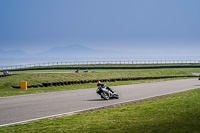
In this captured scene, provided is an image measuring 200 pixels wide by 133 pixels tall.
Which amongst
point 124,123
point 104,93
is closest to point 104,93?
point 104,93

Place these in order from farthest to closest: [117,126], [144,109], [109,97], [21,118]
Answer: [109,97], [144,109], [21,118], [117,126]

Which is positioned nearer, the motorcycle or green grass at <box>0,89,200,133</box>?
green grass at <box>0,89,200,133</box>

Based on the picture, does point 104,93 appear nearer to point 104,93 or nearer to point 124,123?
point 104,93

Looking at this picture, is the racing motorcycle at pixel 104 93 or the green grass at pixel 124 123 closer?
the green grass at pixel 124 123

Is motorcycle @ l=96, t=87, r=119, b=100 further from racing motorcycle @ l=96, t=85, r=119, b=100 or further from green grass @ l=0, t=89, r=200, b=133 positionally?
green grass @ l=0, t=89, r=200, b=133

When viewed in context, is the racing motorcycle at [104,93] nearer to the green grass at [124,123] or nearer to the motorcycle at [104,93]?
the motorcycle at [104,93]

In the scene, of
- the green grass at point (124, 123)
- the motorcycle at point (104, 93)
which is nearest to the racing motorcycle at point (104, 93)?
the motorcycle at point (104, 93)

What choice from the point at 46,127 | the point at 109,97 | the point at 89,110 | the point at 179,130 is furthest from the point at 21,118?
the point at 109,97

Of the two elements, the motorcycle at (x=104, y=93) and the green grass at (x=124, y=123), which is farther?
the motorcycle at (x=104, y=93)

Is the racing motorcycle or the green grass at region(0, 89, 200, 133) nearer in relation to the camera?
the green grass at region(0, 89, 200, 133)

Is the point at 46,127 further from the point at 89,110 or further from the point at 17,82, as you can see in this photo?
the point at 17,82

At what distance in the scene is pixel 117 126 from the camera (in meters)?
11.1

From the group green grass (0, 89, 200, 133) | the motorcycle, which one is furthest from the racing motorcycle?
green grass (0, 89, 200, 133)

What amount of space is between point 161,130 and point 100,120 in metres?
3.09
